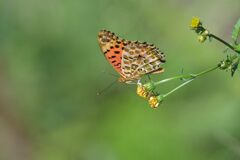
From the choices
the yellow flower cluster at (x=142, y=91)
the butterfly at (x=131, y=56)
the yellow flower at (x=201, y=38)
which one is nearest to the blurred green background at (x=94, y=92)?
the butterfly at (x=131, y=56)

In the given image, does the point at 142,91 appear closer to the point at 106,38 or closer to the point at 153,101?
the point at 153,101

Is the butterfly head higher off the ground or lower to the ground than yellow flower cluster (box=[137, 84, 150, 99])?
higher

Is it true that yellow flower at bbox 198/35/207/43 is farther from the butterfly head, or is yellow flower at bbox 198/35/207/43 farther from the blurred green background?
the blurred green background

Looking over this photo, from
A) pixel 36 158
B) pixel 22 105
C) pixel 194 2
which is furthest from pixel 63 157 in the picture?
pixel 194 2

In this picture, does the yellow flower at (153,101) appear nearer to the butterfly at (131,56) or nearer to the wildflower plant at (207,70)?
the wildflower plant at (207,70)

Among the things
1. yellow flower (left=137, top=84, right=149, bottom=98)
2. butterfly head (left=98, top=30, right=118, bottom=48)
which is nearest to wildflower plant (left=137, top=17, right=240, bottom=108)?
yellow flower (left=137, top=84, right=149, bottom=98)

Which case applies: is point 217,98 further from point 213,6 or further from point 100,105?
point 213,6

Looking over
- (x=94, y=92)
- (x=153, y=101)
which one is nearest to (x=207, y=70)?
(x=153, y=101)
